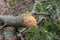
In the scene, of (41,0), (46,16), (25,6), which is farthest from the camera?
(25,6)

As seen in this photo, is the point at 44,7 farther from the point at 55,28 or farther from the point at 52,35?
the point at 52,35

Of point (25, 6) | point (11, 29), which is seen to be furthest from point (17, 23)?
point (25, 6)

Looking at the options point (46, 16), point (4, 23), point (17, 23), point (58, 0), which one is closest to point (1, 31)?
point (4, 23)

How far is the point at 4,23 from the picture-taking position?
3.03 m

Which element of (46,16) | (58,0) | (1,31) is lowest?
(1,31)

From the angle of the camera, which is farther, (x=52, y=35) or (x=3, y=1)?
(x=3, y=1)

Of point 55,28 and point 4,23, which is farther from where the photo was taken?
point 4,23

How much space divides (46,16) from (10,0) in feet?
3.59

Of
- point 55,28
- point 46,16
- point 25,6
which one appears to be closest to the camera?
point 55,28

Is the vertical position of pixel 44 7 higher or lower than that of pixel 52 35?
higher

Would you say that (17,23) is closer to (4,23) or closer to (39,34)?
(4,23)

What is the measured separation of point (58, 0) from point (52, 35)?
0.62m

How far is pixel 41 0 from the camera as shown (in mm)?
3361

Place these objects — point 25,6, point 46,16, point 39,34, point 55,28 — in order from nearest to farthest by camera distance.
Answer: point 39,34, point 55,28, point 46,16, point 25,6
